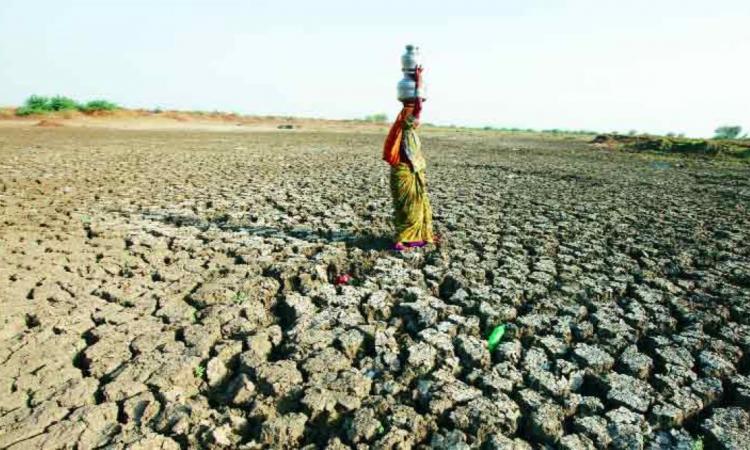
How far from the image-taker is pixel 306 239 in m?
4.95

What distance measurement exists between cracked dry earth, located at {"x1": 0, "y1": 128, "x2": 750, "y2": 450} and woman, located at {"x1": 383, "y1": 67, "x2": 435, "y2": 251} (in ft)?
0.98

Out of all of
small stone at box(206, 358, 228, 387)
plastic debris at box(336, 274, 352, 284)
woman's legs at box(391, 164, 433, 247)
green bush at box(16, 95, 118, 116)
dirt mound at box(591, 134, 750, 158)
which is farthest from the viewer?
green bush at box(16, 95, 118, 116)

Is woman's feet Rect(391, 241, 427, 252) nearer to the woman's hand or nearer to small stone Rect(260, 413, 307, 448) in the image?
the woman's hand

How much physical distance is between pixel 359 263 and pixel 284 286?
29.7 inches

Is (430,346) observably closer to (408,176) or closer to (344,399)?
(344,399)

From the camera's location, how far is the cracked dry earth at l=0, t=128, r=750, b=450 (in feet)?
7.26

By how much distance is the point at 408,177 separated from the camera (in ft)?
14.1

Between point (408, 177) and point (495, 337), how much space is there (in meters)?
1.80

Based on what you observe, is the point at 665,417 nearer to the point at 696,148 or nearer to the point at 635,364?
the point at 635,364

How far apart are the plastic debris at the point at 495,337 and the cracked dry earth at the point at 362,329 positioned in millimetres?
60

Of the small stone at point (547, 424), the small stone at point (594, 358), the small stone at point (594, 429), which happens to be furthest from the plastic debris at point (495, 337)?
the small stone at point (594, 429)

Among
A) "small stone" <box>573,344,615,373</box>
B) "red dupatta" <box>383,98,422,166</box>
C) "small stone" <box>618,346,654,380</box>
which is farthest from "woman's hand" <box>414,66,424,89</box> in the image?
"small stone" <box>618,346,654,380</box>

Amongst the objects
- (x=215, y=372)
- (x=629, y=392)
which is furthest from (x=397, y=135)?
(x=629, y=392)

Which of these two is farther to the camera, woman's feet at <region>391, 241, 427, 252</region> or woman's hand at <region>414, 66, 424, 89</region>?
woman's feet at <region>391, 241, 427, 252</region>
